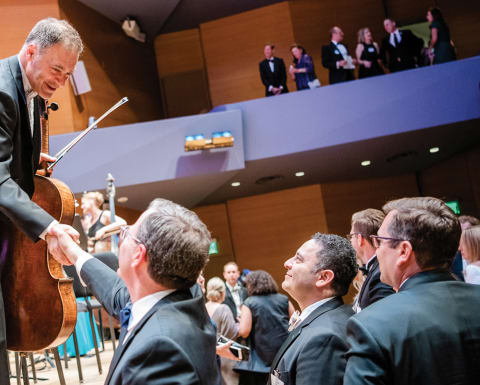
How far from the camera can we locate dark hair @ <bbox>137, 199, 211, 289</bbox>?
4.73 ft

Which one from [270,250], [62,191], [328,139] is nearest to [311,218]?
[270,250]

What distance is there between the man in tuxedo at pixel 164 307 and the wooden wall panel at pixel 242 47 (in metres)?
10.5

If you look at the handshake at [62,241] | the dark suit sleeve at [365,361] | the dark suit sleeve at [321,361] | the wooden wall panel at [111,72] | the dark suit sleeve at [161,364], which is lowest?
the dark suit sleeve at [321,361]

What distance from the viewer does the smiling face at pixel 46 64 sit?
2.10 metres

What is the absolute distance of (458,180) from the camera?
36.7 feet

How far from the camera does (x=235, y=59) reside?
12.0 meters


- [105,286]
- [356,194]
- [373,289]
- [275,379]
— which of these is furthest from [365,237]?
[356,194]

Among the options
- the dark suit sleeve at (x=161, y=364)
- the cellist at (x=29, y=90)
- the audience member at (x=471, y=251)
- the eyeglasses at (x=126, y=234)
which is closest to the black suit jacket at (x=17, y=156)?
the cellist at (x=29, y=90)

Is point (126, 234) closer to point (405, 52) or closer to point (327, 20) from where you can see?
point (405, 52)

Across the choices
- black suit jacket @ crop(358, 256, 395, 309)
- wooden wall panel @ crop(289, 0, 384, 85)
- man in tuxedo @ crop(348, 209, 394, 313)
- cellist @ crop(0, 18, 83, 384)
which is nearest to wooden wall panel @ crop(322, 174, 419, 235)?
wooden wall panel @ crop(289, 0, 384, 85)

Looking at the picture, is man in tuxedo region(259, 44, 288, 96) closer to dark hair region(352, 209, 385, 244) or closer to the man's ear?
dark hair region(352, 209, 385, 244)

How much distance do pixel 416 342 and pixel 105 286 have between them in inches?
42.3

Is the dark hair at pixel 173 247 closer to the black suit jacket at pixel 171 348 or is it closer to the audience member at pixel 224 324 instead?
the black suit jacket at pixel 171 348

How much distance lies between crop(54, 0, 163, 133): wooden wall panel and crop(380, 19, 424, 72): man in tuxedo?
5376 mm
